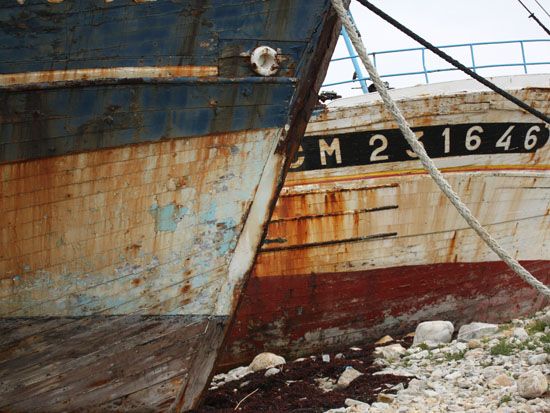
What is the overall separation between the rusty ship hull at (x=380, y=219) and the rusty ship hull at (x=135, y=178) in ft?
9.76

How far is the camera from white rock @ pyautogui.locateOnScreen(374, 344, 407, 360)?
22.7 ft

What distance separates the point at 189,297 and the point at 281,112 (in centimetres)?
128

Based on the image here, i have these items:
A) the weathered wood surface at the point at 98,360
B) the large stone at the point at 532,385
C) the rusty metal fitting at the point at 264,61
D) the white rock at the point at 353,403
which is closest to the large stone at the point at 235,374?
the white rock at the point at 353,403

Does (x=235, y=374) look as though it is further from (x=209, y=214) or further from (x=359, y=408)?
(x=209, y=214)

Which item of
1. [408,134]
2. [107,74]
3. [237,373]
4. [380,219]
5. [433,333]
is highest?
[107,74]

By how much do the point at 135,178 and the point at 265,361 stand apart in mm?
3253

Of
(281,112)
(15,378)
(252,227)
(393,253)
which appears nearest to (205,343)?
(252,227)

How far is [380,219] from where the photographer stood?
26.7 ft

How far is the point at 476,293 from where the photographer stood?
8609 mm

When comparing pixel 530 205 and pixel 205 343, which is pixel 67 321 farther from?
pixel 530 205

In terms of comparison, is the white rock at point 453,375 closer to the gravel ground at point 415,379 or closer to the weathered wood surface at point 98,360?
the gravel ground at point 415,379

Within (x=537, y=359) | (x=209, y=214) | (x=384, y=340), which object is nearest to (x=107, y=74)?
(x=209, y=214)

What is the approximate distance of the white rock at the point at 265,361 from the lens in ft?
23.9

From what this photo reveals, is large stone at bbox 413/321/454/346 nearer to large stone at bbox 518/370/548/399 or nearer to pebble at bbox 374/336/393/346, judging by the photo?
pebble at bbox 374/336/393/346
